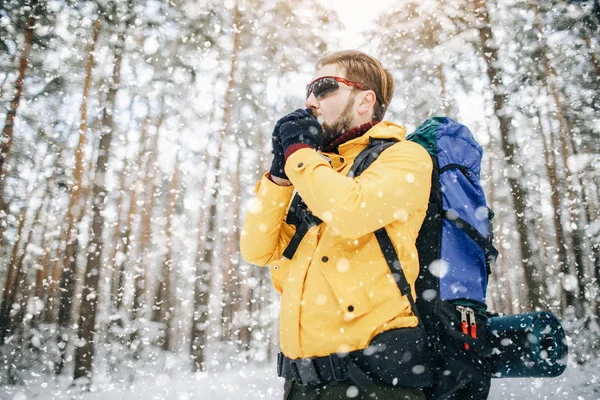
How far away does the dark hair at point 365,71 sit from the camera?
2.13 meters

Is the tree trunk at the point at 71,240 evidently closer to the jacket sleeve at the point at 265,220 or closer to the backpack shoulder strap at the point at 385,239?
the jacket sleeve at the point at 265,220

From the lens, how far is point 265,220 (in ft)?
6.26

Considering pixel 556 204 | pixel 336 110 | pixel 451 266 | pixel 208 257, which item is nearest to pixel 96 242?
pixel 208 257

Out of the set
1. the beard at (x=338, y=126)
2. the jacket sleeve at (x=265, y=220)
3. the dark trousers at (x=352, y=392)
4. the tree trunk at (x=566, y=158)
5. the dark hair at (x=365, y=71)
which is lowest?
the dark trousers at (x=352, y=392)

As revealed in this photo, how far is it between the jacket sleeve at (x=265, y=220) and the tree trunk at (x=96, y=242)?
787 centimetres

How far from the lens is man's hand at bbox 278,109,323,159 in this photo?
1.68 m

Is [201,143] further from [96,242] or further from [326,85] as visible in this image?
[326,85]

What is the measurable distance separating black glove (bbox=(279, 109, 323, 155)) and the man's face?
253 mm

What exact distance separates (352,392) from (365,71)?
1.73 metres

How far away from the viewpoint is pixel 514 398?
6.36 m

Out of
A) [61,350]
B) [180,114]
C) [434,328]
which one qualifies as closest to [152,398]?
[61,350]

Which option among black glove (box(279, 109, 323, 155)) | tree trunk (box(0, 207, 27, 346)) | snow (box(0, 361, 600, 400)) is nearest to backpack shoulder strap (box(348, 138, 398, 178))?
black glove (box(279, 109, 323, 155))

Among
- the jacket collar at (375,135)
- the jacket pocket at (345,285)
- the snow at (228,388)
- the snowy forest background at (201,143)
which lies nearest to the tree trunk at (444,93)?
the snowy forest background at (201,143)

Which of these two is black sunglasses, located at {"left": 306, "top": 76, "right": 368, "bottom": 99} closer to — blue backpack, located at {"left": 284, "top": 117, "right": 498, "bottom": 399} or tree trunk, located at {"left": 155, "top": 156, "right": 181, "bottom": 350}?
blue backpack, located at {"left": 284, "top": 117, "right": 498, "bottom": 399}
